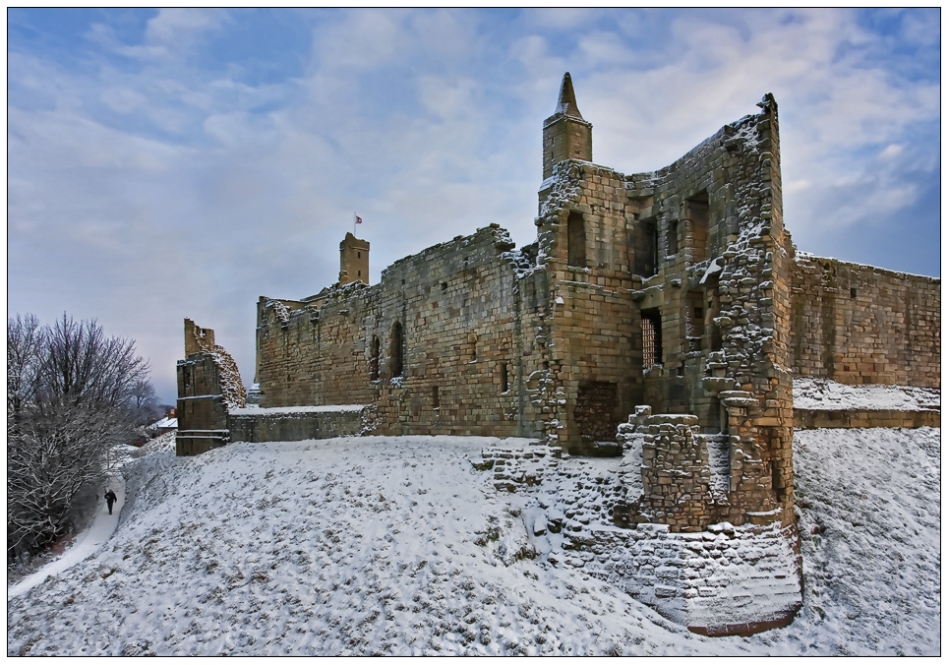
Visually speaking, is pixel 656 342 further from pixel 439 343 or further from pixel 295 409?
pixel 295 409

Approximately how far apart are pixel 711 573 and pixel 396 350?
13357mm

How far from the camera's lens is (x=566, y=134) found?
1722cm

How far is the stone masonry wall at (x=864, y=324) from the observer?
2072cm

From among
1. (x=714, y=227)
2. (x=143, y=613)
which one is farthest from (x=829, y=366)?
(x=143, y=613)

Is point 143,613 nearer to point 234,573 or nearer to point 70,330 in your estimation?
point 234,573

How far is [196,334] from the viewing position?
36344mm

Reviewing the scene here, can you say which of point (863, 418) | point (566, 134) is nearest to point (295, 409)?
point (566, 134)

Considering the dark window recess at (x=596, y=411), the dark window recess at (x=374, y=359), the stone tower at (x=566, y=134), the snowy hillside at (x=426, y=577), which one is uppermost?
the stone tower at (x=566, y=134)

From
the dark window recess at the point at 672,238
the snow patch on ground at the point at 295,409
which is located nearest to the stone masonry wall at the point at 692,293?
the dark window recess at the point at 672,238

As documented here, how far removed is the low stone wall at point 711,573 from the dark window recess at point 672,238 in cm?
631

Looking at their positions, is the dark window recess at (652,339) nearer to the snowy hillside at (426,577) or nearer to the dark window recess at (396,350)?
the snowy hillside at (426,577)

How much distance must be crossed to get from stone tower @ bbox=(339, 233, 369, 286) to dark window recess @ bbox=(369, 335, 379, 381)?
12.9 metres

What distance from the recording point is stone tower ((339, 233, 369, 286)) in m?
36.2

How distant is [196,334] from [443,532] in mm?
27424
